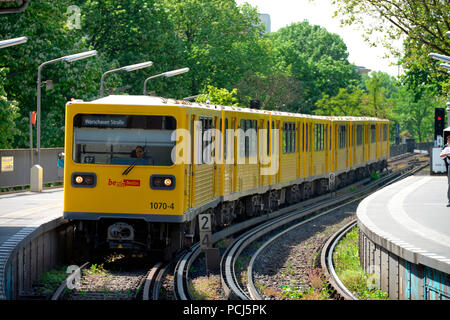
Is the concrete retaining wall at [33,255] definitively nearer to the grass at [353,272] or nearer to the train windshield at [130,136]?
the train windshield at [130,136]

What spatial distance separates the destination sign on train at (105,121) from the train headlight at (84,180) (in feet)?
2.74

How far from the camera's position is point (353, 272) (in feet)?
45.4

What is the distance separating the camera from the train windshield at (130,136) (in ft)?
46.4

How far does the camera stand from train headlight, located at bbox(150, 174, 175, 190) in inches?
555

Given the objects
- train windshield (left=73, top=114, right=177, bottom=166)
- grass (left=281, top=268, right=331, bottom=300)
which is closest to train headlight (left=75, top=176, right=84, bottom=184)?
train windshield (left=73, top=114, right=177, bottom=166)

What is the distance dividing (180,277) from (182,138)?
2464 millimetres

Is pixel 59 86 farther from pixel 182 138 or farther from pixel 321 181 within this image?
pixel 182 138

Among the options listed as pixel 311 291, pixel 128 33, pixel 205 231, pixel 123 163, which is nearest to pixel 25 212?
pixel 123 163

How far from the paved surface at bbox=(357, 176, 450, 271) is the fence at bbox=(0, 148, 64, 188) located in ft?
39.9

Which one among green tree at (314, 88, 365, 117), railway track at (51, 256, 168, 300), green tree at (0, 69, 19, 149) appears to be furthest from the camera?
green tree at (314, 88, 365, 117)

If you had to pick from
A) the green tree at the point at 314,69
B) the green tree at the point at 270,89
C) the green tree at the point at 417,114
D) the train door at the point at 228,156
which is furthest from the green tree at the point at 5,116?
the green tree at the point at 417,114

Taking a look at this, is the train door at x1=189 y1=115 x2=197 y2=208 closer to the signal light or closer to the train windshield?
the train windshield

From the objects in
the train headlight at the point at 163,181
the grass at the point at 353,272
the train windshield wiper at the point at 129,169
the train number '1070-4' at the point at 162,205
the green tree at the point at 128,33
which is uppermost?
the green tree at the point at 128,33

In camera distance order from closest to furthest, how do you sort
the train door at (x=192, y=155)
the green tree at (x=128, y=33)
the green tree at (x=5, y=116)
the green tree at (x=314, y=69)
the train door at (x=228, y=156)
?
the train door at (x=192, y=155)
the train door at (x=228, y=156)
the green tree at (x=5, y=116)
the green tree at (x=128, y=33)
the green tree at (x=314, y=69)
